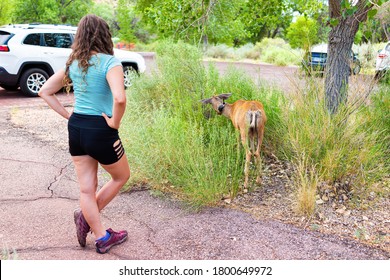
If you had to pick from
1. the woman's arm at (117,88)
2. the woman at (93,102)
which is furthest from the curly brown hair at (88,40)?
the woman's arm at (117,88)

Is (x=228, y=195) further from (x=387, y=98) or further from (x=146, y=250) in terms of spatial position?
(x=387, y=98)

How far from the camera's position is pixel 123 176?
372 centimetres

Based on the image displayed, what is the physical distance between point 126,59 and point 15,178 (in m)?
8.63

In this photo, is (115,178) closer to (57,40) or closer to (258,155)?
(258,155)

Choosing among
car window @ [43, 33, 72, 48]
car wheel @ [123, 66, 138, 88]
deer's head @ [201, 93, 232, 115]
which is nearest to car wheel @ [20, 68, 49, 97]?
car window @ [43, 33, 72, 48]

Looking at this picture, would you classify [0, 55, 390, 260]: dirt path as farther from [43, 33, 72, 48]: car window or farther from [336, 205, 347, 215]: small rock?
[43, 33, 72, 48]: car window

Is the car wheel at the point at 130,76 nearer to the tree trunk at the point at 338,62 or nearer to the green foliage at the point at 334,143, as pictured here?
the tree trunk at the point at 338,62

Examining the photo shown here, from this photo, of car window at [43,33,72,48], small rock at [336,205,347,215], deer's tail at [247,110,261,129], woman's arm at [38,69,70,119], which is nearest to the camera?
woman's arm at [38,69,70,119]

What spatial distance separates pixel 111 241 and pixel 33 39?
10.7 meters

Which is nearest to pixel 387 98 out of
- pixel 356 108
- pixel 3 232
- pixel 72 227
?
pixel 356 108

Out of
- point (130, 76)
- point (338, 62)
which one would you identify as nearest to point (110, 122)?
point (338, 62)

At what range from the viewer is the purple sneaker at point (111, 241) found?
3.68 meters

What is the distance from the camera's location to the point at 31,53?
12.6m

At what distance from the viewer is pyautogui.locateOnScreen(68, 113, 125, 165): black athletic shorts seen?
3.34 metres
